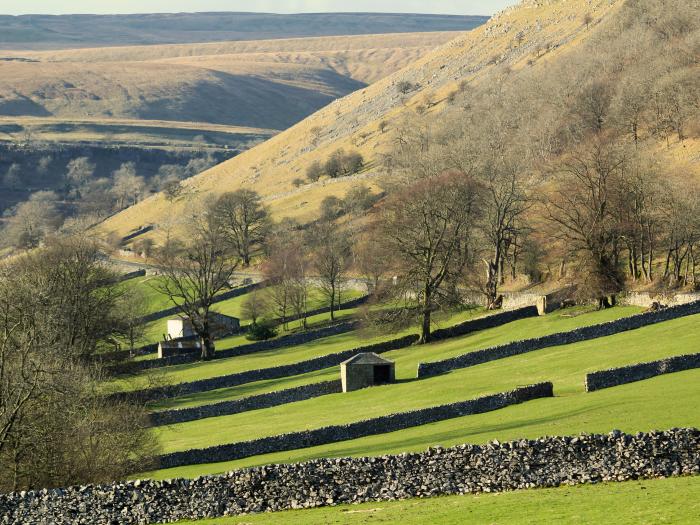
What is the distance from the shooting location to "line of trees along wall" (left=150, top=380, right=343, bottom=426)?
196 feet

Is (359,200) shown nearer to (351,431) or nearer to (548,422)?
(351,431)

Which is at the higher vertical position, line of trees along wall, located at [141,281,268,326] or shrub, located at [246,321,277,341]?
line of trees along wall, located at [141,281,268,326]

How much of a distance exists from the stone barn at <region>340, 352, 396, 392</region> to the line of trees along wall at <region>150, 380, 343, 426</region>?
124cm

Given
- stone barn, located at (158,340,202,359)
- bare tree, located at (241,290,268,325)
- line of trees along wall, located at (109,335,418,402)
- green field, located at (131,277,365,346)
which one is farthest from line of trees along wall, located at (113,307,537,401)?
bare tree, located at (241,290,268,325)

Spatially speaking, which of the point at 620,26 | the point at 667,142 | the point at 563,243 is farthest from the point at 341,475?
the point at 620,26

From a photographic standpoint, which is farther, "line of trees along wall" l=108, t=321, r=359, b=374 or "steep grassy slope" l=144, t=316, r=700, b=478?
"line of trees along wall" l=108, t=321, r=359, b=374

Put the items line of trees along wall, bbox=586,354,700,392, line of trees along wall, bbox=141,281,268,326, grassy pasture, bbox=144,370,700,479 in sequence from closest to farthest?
grassy pasture, bbox=144,370,700,479 → line of trees along wall, bbox=586,354,700,392 → line of trees along wall, bbox=141,281,268,326

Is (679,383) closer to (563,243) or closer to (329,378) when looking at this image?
(329,378)

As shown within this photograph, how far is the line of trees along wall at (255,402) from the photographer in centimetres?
5972

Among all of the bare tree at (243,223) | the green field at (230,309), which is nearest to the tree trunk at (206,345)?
the green field at (230,309)

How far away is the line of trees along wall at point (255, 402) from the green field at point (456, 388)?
886mm

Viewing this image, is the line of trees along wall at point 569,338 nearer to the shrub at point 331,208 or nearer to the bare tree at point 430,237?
the bare tree at point 430,237

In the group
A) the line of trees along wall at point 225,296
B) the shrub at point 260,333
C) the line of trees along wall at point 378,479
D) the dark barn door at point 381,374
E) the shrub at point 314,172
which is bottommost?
the line of trees along wall at point 378,479

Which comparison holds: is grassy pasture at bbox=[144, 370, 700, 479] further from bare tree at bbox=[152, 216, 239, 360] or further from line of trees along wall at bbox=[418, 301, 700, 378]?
bare tree at bbox=[152, 216, 239, 360]
